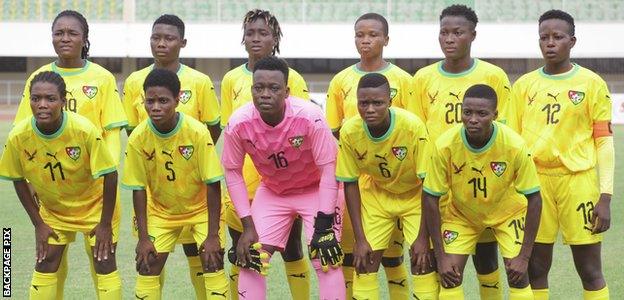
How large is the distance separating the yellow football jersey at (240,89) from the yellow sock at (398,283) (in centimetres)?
132

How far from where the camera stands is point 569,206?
20.7 feet

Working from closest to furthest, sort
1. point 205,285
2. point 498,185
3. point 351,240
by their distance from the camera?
1. point 498,185
2. point 205,285
3. point 351,240

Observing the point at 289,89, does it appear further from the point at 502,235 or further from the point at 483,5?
the point at 483,5

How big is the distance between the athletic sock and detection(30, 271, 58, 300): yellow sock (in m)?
2.75

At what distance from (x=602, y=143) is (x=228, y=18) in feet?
106

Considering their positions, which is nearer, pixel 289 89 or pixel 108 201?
pixel 108 201

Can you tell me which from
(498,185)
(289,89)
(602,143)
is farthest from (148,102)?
(602,143)

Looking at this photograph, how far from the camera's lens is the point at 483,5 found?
124 ft

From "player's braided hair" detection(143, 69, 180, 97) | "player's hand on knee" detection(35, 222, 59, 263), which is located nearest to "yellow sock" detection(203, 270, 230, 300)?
"player's hand on knee" detection(35, 222, 59, 263)

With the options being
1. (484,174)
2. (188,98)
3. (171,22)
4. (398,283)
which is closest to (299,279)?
(398,283)

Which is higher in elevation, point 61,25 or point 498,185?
point 61,25

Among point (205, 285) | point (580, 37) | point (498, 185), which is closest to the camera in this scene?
point (498, 185)

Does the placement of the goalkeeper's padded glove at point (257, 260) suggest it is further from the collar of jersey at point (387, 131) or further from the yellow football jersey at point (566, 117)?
the yellow football jersey at point (566, 117)

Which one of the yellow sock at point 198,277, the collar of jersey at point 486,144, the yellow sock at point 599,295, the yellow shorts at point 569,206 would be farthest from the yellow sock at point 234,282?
the yellow sock at point 599,295
